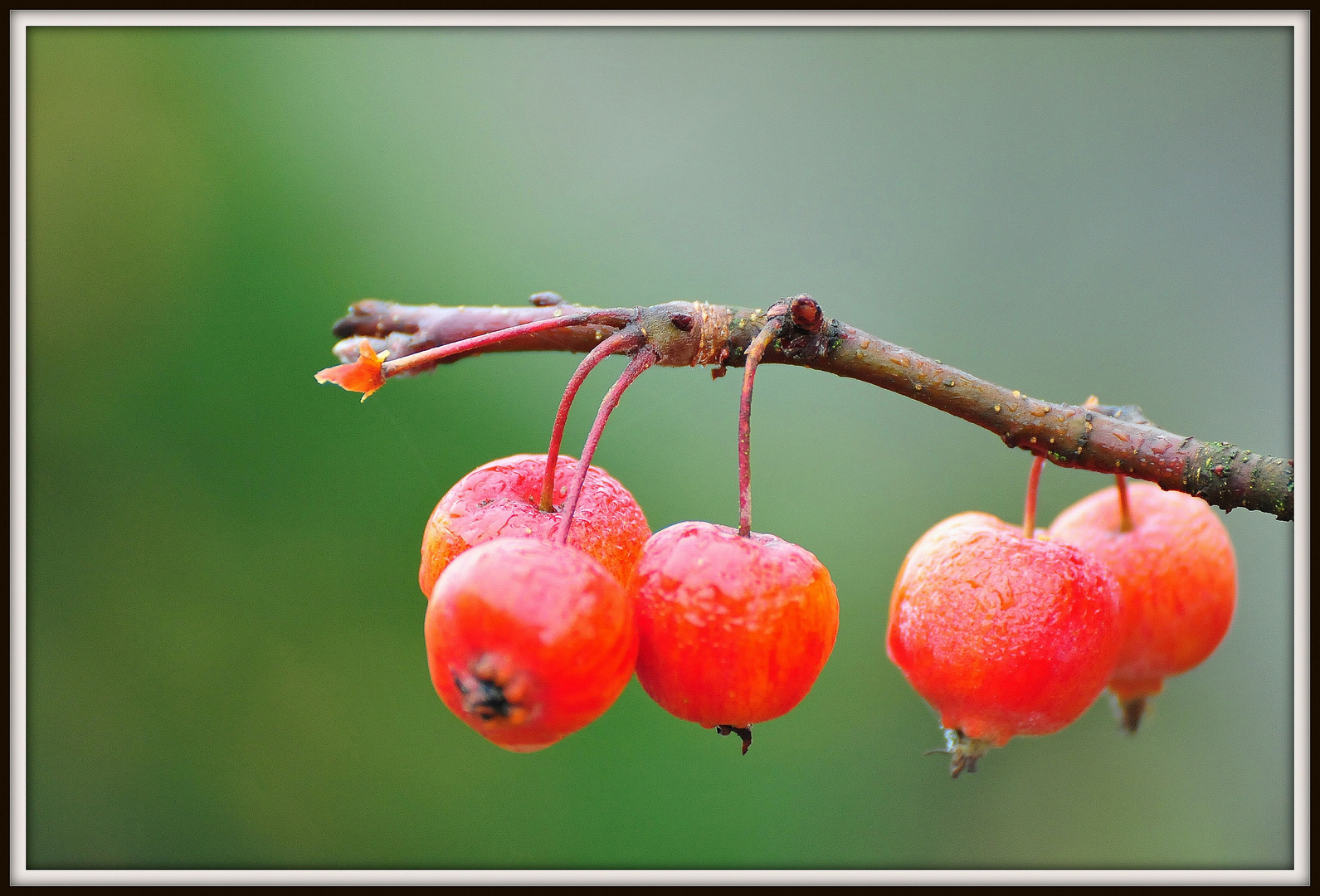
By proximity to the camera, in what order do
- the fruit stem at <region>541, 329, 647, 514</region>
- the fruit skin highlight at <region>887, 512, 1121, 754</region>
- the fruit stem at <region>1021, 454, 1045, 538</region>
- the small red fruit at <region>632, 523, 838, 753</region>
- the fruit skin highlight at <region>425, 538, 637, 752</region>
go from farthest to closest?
the fruit stem at <region>1021, 454, 1045, 538</region> → the fruit skin highlight at <region>887, 512, 1121, 754</region> → the fruit stem at <region>541, 329, 647, 514</region> → the small red fruit at <region>632, 523, 838, 753</region> → the fruit skin highlight at <region>425, 538, 637, 752</region>

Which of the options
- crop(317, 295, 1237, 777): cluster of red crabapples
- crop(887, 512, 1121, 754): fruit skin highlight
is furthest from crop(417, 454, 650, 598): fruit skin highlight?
crop(887, 512, 1121, 754): fruit skin highlight

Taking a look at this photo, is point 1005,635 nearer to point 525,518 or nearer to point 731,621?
point 731,621

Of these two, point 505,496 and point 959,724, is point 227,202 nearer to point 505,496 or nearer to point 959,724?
point 505,496

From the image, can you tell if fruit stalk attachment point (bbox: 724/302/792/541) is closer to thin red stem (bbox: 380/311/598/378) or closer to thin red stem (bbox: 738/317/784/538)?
thin red stem (bbox: 738/317/784/538)

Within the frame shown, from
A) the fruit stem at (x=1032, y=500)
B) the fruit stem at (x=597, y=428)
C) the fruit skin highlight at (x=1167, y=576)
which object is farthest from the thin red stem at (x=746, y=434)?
the fruit skin highlight at (x=1167, y=576)

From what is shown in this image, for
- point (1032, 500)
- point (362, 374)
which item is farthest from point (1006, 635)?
point (362, 374)

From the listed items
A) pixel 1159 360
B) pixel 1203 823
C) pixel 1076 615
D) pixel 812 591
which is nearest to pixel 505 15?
pixel 812 591
